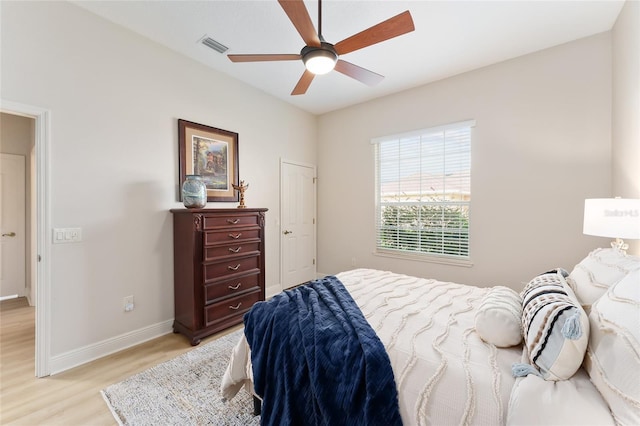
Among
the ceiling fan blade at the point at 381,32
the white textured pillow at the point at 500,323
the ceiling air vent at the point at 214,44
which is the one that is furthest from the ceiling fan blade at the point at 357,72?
the white textured pillow at the point at 500,323

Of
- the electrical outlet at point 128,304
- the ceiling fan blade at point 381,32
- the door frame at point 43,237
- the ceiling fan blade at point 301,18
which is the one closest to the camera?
the ceiling fan blade at point 301,18

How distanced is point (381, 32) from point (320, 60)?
0.43 metres

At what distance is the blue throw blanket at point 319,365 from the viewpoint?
108 cm

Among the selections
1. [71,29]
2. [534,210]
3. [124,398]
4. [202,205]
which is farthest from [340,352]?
[71,29]

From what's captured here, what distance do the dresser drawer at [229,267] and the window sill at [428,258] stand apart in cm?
194

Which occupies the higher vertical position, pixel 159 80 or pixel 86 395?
pixel 159 80

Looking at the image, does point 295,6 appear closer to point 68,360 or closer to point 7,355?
point 68,360

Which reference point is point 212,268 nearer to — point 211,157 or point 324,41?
point 211,157

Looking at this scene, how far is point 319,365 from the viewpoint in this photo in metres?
1.22

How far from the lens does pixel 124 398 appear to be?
1806 mm

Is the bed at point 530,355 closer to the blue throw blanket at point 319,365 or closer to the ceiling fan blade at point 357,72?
the blue throw blanket at point 319,365

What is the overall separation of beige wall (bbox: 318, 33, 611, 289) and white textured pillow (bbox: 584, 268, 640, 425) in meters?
2.32

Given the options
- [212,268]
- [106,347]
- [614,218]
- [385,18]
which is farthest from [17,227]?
[614,218]

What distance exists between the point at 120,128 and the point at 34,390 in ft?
7.06
